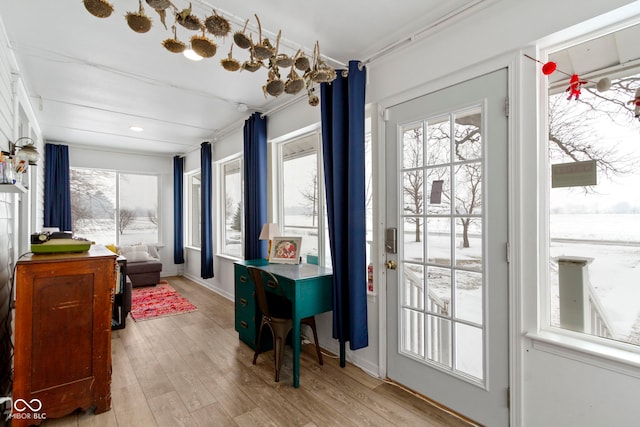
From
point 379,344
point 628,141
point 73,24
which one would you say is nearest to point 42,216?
point 73,24

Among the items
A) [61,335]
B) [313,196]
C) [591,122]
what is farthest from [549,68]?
[61,335]

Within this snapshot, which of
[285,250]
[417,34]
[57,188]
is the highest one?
[417,34]

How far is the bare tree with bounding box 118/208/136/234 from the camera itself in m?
6.06

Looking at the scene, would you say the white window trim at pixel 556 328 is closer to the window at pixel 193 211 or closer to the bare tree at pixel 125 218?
the window at pixel 193 211

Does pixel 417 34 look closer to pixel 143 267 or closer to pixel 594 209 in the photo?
pixel 594 209

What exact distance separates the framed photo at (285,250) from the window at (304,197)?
0.17 metres

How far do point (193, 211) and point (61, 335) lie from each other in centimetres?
479

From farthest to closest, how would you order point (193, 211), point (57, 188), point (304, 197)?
point (193, 211), point (57, 188), point (304, 197)

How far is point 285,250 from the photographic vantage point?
3160 mm

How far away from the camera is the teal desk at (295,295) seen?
2375 mm

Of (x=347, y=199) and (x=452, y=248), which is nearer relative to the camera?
(x=452, y=248)

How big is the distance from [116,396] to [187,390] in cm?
48

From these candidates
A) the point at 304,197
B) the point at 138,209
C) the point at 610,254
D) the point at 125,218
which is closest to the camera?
the point at 610,254

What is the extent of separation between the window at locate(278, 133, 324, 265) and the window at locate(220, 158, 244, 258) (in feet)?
4.10
